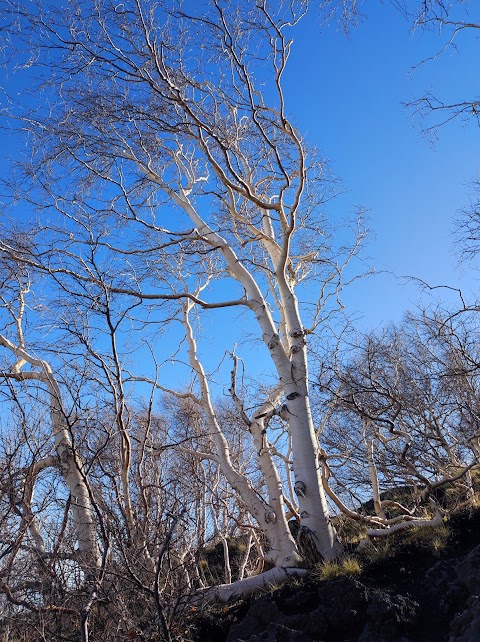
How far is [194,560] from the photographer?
16.3 feet

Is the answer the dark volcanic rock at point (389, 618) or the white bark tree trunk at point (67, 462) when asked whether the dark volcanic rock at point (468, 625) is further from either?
the white bark tree trunk at point (67, 462)

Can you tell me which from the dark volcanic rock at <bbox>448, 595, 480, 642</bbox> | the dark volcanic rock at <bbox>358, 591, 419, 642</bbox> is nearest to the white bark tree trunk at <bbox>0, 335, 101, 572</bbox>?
the dark volcanic rock at <bbox>358, 591, 419, 642</bbox>

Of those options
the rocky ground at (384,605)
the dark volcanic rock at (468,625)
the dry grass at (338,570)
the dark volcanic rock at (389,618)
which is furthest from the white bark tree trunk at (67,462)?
the dark volcanic rock at (468,625)

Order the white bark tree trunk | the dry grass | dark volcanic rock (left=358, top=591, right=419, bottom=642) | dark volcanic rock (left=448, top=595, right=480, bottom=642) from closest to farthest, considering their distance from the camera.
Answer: dark volcanic rock (left=448, top=595, right=480, bottom=642) → dark volcanic rock (left=358, top=591, right=419, bottom=642) → the dry grass → the white bark tree trunk

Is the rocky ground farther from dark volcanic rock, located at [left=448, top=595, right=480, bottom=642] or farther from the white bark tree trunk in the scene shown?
the white bark tree trunk

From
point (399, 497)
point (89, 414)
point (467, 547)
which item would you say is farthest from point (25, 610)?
point (399, 497)

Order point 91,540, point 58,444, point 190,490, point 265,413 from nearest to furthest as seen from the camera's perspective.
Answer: point 91,540 < point 190,490 < point 58,444 < point 265,413

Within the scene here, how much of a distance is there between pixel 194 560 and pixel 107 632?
36.2 inches

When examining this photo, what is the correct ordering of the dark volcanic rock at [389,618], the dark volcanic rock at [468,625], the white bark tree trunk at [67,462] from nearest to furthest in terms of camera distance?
the dark volcanic rock at [468,625]
the dark volcanic rock at [389,618]
the white bark tree trunk at [67,462]

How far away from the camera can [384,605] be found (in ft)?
13.2

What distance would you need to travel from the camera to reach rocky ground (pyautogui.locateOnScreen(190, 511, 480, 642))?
385cm

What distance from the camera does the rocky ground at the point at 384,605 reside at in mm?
3850

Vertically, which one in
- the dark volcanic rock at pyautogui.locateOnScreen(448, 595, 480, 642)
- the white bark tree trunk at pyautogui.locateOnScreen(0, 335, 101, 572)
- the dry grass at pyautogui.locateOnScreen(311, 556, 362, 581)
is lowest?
the dark volcanic rock at pyautogui.locateOnScreen(448, 595, 480, 642)

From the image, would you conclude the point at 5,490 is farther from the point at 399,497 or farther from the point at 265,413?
the point at 399,497
